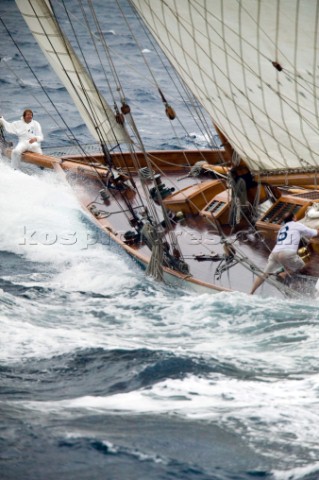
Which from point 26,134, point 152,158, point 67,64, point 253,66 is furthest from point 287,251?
point 26,134

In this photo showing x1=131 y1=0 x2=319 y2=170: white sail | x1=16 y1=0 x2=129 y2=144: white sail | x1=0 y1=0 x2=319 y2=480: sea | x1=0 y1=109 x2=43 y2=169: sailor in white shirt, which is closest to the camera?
x1=0 y1=0 x2=319 y2=480: sea

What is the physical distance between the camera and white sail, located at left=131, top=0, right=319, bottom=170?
18.0 meters

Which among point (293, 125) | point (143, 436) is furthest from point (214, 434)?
point (293, 125)

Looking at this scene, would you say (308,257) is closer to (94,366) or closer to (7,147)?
(94,366)

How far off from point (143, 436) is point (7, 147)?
645 inches

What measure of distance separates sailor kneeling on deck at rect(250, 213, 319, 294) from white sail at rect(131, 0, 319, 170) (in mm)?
1236

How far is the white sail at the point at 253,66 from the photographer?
18016mm

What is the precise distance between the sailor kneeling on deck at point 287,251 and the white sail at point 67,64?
13.6 feet

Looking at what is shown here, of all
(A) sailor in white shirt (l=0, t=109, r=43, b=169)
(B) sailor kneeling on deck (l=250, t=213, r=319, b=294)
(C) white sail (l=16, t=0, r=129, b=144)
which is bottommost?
(A) sailor in white shirt (l=0, t=109, r=43, b=169)

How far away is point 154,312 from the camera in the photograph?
19.6 m

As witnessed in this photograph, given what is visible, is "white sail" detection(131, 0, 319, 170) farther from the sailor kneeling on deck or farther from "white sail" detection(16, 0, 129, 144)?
"white sail" detection(16, 0, 129, 144)

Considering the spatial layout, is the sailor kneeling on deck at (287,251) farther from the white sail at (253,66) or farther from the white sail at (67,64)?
the white sail at (67,64)

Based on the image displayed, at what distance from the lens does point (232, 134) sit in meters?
20.4

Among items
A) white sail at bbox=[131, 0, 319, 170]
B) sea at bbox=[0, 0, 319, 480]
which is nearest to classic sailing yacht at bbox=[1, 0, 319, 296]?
white sail at bbox=[131, 0, 319, 170]
